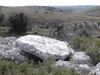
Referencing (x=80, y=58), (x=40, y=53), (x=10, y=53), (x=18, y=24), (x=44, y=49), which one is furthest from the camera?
(x=18, y=24)

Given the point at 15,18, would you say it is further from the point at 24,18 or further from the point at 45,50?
the point at 45,50

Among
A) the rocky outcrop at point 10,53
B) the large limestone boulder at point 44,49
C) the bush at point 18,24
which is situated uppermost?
the large limestone boulder at point 44,49

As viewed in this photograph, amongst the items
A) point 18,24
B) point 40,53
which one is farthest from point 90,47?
point 18,24

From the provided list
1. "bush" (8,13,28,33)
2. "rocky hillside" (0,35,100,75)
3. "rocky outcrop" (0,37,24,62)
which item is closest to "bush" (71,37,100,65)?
"rocky hillside" (0,35,100,75)

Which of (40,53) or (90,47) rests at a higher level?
(90,47)

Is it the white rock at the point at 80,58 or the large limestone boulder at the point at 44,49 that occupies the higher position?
the large limestone boulder at the point at 44,49

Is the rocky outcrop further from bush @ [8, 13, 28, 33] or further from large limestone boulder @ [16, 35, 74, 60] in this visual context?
bush @ [8, 13, 28, 33]

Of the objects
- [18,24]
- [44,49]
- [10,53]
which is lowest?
[18,24]

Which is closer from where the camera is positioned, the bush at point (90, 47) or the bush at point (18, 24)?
the bush at point (90, 47)

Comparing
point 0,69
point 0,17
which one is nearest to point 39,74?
point 0,69

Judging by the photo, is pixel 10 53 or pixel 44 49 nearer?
pixel 44 49

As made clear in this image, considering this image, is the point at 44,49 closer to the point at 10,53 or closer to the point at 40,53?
the point at 40,53

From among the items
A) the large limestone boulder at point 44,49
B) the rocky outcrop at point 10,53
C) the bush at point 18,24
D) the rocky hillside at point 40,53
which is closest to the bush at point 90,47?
the rocky hillside at point 40,53

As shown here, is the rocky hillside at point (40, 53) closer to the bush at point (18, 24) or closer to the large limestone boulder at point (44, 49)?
the large limestone boulder at point (44, 49)
